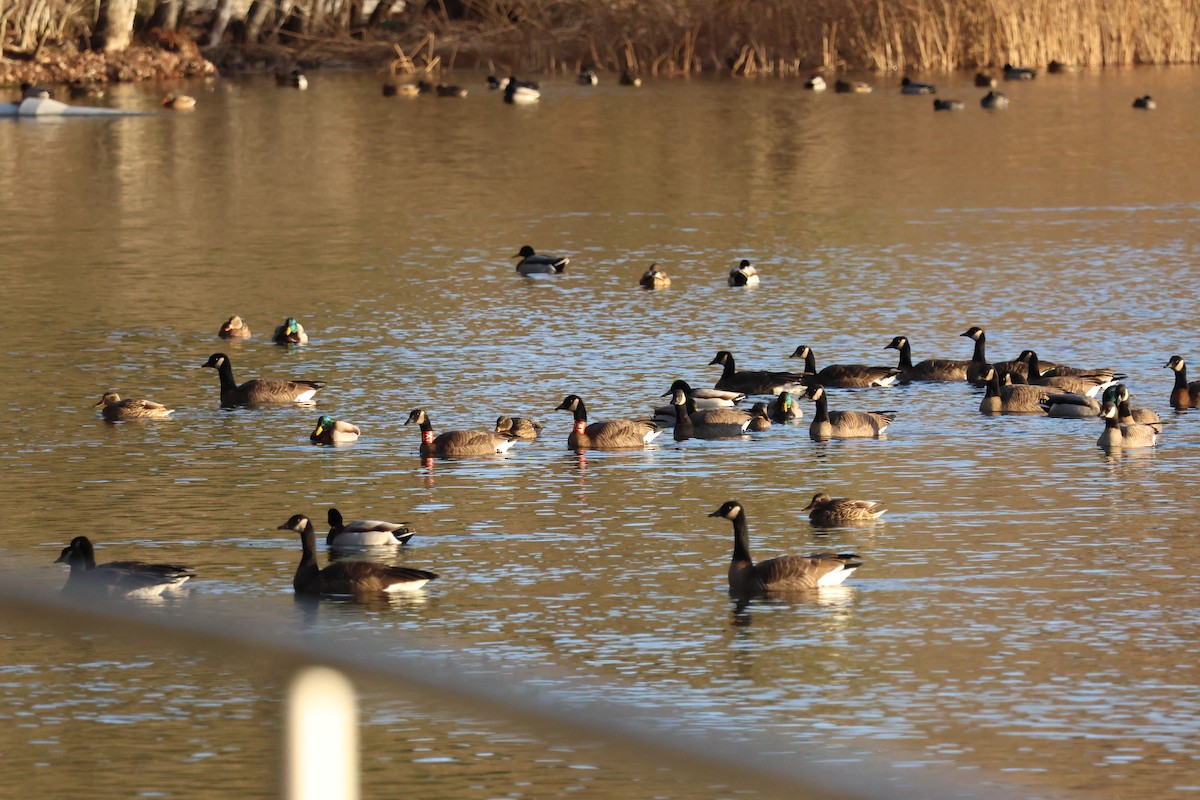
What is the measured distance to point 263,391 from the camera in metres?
24.5

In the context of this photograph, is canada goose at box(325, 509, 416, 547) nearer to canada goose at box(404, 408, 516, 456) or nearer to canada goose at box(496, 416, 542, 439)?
canada goose at box(404, 408, 516, 456)

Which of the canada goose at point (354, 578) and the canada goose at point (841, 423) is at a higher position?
the canada goose at point (841, 423)

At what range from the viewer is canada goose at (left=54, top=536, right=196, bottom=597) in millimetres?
16109

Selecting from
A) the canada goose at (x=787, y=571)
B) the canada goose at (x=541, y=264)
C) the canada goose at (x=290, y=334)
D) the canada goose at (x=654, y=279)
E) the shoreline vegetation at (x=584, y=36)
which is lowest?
the canada goose at (x=787, y=571)

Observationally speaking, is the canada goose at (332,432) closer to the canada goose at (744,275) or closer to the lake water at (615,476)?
the lake water at (615,476)

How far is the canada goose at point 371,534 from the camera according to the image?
17.5 meters

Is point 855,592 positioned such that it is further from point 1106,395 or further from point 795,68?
point 795,68

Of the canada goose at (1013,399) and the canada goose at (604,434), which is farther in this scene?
the canada goose at (1013,399)

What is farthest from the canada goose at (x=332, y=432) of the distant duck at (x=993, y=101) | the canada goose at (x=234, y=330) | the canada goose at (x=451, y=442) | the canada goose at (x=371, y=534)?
the distant duck at (x=993, y=101)

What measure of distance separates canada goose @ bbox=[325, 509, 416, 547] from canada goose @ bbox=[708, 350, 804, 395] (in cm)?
741

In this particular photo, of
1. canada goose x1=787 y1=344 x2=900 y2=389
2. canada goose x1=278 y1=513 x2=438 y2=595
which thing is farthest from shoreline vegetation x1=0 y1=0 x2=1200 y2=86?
canada goose x1=278 y1=513 x2=438 y2=595

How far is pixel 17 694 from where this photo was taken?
1423cm

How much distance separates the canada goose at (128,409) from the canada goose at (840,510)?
339 inches

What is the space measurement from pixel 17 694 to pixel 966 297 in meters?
20.5
